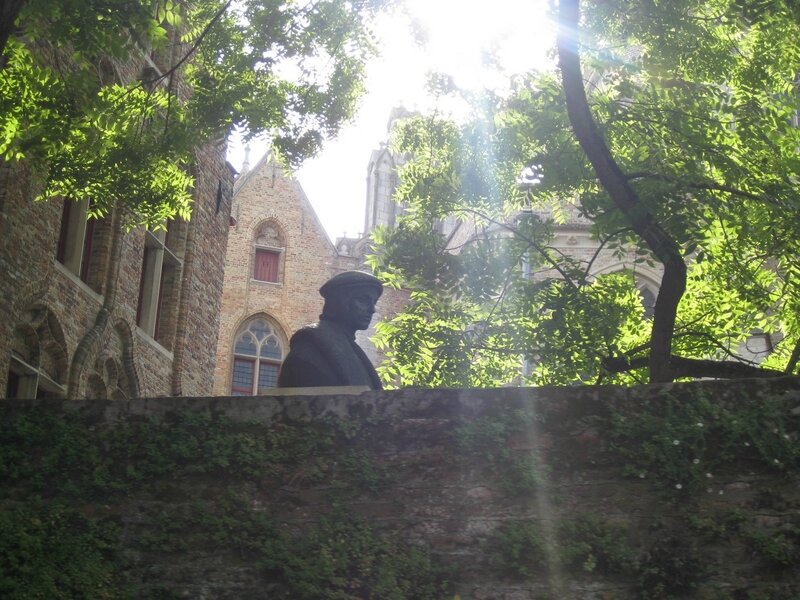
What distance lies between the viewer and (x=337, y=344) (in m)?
10.0

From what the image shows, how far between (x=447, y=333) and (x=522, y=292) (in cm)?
94

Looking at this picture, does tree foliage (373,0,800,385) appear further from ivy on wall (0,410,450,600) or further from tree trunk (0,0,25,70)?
tree trunk (0,0,25,70)

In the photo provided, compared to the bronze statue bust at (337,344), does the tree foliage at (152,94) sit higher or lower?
higher

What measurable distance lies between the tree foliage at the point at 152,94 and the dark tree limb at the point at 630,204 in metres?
3.32

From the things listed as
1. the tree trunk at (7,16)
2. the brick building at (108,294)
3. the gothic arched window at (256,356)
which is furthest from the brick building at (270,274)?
the tree trunk at (7,16)

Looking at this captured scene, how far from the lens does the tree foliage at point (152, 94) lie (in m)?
10.8

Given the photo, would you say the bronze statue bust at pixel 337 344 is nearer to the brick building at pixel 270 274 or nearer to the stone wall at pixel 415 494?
the stone wall at pixel 415 494

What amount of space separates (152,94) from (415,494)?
6820 mm

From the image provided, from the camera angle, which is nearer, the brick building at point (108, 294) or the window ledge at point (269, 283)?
the brick building at point (108, 294)

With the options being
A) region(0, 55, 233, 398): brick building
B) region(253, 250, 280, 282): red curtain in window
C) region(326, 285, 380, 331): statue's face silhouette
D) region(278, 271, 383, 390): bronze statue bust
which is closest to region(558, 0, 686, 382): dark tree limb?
region(278, 271, 383, 390): bronze statue bust

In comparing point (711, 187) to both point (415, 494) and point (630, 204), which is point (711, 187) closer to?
point (630, 204)

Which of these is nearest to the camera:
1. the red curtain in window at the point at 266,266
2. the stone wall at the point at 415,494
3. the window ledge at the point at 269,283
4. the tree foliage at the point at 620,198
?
the stone wall at the point at 415,494

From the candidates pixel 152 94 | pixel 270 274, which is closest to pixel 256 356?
pixel 270 274

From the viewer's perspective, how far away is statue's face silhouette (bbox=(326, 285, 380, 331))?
10.4 metres
